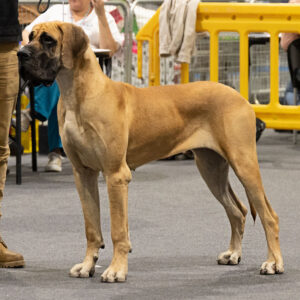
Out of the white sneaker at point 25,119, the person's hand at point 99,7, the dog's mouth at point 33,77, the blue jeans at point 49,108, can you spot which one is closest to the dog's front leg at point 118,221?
the dog's mouth at point 33,77

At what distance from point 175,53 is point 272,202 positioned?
257cm

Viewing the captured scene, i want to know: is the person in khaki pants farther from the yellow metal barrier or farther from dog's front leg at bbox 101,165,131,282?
the yellow metal barrier

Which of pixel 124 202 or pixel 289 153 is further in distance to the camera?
pixel 289 153

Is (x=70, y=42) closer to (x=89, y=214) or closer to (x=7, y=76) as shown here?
(x=7, y=76)

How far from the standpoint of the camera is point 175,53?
27.0ft

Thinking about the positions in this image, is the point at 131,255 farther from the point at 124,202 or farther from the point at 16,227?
the point at 16,227

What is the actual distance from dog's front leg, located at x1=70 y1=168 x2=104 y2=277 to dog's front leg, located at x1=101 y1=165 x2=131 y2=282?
0.15m

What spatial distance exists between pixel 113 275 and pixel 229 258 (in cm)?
71

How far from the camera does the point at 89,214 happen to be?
4152 millimetres

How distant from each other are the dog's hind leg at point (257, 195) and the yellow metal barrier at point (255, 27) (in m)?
4.06

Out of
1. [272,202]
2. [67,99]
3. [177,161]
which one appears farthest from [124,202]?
[177,161]

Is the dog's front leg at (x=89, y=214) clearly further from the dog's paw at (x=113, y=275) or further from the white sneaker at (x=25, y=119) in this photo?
the white sneaker at (x=25, y=119)

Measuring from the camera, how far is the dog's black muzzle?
12.3 ft

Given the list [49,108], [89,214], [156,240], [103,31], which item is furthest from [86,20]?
[89,214]
